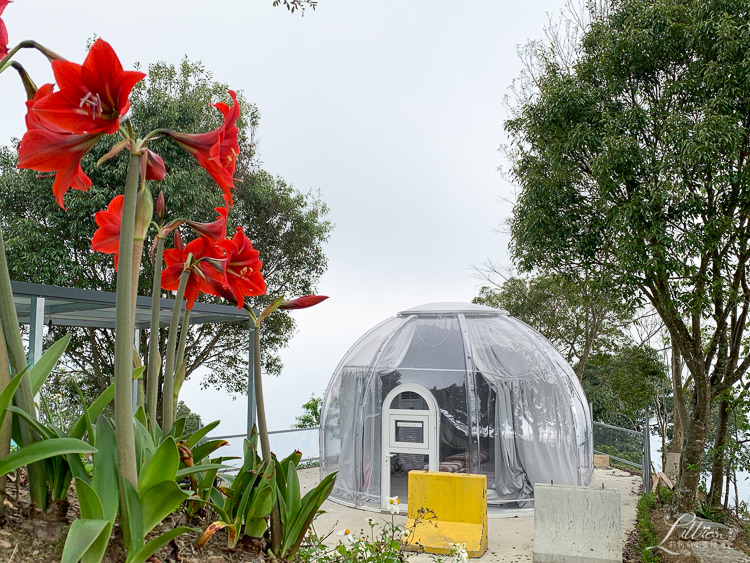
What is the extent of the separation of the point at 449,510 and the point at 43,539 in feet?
23.0

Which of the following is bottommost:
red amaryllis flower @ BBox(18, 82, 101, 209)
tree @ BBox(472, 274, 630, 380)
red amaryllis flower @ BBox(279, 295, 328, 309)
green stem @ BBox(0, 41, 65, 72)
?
red amaryllis flower @ BBox(279, 295, 328, 309)

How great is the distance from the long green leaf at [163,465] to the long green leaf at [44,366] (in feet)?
1.39

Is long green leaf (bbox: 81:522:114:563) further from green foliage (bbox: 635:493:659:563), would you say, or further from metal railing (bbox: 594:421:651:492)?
metal railing (bbox: 594:421:651:492)

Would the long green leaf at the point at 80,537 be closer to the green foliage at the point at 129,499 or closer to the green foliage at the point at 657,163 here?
the green foliage at the point at 129,499

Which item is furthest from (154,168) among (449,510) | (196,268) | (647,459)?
(647,459)

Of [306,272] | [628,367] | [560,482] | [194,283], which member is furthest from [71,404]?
[194,283]

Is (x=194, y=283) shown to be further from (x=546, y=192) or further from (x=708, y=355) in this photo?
(x=708, y=355)

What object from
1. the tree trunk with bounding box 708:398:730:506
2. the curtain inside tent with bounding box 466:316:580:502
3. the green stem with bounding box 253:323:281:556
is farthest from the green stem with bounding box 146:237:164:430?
the tree trunk with bounding box 708:398:730:506

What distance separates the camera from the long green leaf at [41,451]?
127 centimetres

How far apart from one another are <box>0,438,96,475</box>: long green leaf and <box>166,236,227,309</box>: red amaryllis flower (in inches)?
20.3

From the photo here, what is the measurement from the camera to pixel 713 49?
841 centimetres

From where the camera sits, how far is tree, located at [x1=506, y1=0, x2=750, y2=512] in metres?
8.18

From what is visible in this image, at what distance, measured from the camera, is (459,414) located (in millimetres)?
9859

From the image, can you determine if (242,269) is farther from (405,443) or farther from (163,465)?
(405,443)
